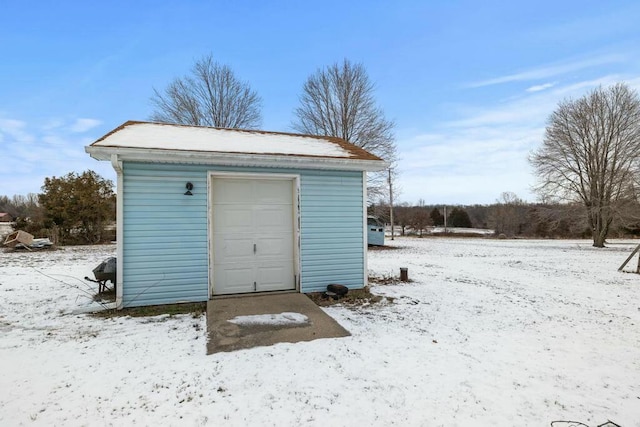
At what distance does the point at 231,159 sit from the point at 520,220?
3717 cm

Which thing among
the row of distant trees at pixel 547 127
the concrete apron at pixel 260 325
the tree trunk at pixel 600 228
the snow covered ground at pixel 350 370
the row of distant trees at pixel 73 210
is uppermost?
the row of distant trees at pixel 547 127

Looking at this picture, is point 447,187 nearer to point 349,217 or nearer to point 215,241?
point 349,217

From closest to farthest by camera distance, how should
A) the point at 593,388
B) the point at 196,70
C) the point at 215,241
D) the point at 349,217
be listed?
the point at 593,388
the point at 215,241
the point at 349,217
the point at 196,70

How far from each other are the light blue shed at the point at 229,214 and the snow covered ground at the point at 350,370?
0.95 metres

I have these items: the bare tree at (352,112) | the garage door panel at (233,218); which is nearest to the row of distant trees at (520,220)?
the bare tree at (352,112)

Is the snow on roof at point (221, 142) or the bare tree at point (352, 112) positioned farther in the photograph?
the bare tree at point (352, 112)

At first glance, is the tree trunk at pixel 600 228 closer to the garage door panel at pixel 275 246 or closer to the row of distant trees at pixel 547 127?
the row of distant trees at pixel 547 127

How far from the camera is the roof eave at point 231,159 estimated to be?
4.96 m

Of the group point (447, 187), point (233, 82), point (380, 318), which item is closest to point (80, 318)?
point (380, 318)

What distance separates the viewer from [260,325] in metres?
4.34

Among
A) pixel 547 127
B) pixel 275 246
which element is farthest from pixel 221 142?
pixel 547 127

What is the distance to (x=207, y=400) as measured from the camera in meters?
2.65

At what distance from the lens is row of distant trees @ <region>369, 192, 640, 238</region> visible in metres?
18.9

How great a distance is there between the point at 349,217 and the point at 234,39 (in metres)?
9.20
